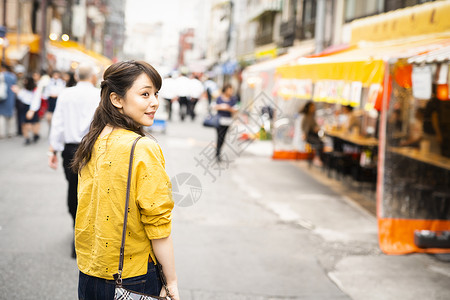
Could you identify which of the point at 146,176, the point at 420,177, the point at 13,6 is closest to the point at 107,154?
the point at 146,176

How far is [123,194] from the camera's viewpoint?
2346mm

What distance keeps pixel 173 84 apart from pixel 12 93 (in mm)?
11559

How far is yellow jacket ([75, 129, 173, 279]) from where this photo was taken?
2.30 metres

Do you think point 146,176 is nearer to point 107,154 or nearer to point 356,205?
point 107,154

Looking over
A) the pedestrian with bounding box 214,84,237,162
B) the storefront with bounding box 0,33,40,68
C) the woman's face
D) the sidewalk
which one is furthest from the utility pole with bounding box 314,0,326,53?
the woman's face

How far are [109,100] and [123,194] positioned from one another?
0.44 meters

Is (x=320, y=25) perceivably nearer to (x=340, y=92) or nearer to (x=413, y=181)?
(x=340, y=92)

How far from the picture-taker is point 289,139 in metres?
15.2

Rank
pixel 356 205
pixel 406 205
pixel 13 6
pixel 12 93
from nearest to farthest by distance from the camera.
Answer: pixel 406 205 → pixel 356 205 → pixel 12 93 → pixel 13 6

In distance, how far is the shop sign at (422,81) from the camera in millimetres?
6363

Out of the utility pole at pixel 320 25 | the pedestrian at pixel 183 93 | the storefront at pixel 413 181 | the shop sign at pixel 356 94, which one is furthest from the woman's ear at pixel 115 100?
the pedestrian at pixel 183 93

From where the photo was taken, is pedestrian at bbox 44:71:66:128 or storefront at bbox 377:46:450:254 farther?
pedestrian at bbox 44:71:66:128

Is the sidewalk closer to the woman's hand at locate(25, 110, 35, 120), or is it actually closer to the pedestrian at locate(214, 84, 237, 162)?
the pedestrian at locate(214, 84, 237, 162)

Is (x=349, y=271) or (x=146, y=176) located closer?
(x=146, y=176)
